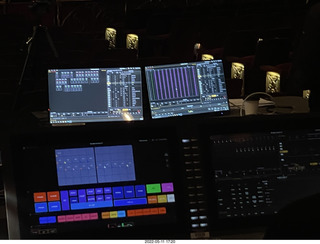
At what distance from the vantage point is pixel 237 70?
7418mm

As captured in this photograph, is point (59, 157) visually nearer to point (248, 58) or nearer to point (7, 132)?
point (7, 132)

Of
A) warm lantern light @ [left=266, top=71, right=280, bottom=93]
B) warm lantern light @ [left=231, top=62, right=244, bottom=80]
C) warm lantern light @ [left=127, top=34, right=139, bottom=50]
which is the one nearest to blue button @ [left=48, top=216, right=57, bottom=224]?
warm lantern light @ [left=266, top=71, right=280, bottom=93]

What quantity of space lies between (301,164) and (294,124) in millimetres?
146

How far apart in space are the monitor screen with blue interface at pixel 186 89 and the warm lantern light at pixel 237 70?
9.99ft

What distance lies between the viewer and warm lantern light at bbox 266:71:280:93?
22.4 feet

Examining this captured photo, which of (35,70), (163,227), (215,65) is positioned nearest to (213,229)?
(163,227)

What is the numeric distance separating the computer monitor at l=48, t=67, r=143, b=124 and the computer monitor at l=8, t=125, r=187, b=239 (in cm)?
174

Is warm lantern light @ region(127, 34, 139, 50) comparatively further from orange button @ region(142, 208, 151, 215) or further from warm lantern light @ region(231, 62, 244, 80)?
orange button @ region(142, 208, 151, 215)

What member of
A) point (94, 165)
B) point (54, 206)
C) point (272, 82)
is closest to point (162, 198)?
point (94, 165)

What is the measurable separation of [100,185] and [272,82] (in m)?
4.71

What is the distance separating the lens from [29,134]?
239cm

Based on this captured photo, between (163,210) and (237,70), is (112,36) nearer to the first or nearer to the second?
(237,70)
